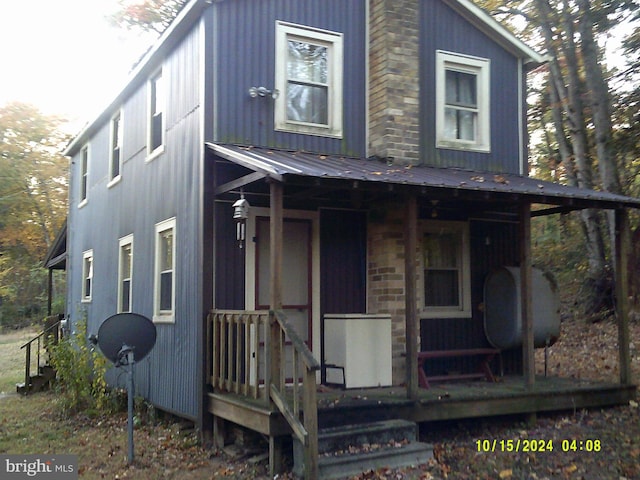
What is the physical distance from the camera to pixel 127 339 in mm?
8492

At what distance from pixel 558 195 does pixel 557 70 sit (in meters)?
11.0

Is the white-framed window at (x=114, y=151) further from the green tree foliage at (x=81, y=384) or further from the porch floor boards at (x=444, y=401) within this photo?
the porch floor boards at (x=444, y=401)

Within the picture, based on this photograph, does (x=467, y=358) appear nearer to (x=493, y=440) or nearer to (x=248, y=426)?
(x=493, y=440)

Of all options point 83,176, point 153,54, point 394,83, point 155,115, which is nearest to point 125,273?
point 155,115

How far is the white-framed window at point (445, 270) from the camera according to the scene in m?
10.9

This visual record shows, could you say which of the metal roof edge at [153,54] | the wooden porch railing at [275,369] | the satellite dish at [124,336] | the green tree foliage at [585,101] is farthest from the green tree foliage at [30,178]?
the wooden porch railing at [275,369]

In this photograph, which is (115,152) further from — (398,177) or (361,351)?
(398,177)

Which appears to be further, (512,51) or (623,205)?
(512,51)

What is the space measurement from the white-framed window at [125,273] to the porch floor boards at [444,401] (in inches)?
187

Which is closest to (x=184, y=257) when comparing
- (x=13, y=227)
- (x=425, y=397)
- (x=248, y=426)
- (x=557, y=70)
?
(x=248, y=426)

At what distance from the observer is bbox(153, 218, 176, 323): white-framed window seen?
10852 mm

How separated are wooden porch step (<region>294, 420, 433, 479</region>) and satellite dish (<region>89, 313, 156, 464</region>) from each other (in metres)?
2.39

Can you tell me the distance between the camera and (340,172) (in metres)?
8.06

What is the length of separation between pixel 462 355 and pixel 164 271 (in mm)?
4679
